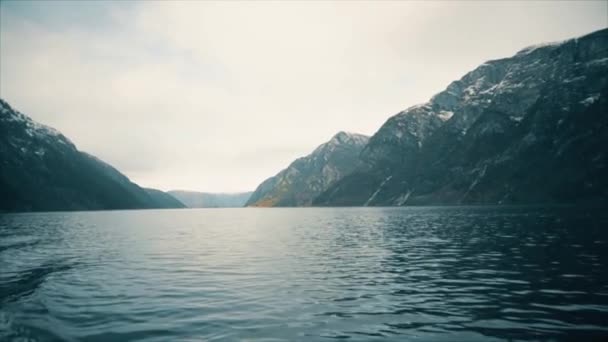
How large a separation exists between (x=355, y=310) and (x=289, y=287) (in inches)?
287

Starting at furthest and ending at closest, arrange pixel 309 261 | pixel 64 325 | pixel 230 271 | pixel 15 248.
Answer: pixel 15 248, pixel 309 261, pixel 230 271, pixel 64 325

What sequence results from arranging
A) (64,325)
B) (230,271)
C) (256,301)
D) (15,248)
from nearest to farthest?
1. (64,325)
2. (256,301)
3. (230,271)
4. (15,248)

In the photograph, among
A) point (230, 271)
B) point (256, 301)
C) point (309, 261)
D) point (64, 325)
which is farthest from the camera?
point (309, 261)

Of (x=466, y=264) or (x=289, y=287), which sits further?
(x=466, y=264)

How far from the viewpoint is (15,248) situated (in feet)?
170

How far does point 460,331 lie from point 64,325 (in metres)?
19.4

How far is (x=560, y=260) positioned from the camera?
34.5 m

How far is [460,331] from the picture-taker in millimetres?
16656

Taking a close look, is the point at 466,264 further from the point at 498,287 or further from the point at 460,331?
the point at 460,331

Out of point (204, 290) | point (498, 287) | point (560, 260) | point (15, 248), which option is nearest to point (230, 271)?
point (204, 290)

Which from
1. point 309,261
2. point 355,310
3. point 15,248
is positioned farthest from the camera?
point 15,248

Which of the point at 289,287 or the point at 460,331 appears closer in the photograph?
the point at 460,331

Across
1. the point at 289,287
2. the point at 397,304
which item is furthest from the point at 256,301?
the point at 397,304

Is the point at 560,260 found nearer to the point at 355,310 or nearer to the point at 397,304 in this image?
the point at 397,304
